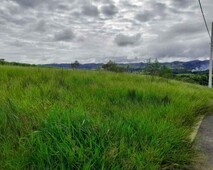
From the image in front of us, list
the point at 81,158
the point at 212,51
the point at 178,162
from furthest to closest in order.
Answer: the point at 212,51
the point at 178,162
the point at 81,158

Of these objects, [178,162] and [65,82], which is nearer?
[178,162]

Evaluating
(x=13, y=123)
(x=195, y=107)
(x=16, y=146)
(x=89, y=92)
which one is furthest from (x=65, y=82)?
(x=16, y=146)

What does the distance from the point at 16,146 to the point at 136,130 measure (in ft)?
4.63

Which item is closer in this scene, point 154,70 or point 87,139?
point 87,139

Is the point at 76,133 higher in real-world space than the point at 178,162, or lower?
higher

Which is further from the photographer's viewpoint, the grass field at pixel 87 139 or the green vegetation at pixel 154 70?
the green vegetation at pixel 154 70

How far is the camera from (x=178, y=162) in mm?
3557

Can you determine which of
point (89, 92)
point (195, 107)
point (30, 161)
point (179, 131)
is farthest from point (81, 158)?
point (195, 107)

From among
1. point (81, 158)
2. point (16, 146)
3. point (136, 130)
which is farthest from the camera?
point (136, 130)

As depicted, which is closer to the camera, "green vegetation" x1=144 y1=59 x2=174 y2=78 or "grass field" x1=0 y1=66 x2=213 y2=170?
"grass field" x1=0 y1=66 x2=213 y2=170

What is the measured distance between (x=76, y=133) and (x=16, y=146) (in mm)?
634

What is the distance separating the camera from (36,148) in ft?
10.2

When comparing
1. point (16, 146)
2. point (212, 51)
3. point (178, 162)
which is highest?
point (212, 51)

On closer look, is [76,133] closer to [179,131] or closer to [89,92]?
[179,131]
